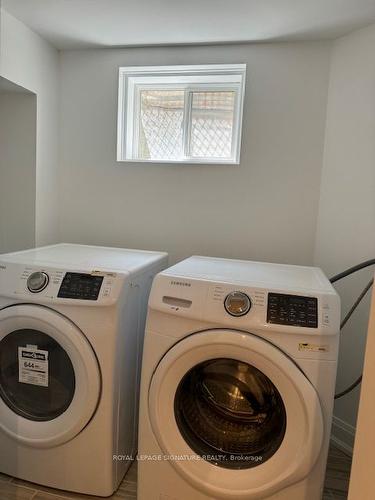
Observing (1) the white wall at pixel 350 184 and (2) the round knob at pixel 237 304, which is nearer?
(2) the round knob at pixel 237 304

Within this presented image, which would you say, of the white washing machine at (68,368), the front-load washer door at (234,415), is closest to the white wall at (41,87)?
the white washing machine at (68,368)

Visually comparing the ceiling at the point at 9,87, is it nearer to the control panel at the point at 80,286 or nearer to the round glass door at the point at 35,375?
the control panel at the point at 80,286

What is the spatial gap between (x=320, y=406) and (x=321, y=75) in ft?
5.51

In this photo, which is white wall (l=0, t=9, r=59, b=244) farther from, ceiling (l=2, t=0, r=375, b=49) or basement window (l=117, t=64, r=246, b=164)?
basement window (l=117, t=64, r=246, b=164)

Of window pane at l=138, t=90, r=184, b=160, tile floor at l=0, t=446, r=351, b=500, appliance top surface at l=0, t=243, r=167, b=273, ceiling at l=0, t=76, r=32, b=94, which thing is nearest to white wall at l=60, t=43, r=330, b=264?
window pane at l=138, t=90, r=184, b=160

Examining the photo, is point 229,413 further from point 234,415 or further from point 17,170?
point 17,170

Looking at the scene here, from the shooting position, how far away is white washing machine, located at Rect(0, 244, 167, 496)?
1253mm

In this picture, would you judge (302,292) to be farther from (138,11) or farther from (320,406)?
(138,11)

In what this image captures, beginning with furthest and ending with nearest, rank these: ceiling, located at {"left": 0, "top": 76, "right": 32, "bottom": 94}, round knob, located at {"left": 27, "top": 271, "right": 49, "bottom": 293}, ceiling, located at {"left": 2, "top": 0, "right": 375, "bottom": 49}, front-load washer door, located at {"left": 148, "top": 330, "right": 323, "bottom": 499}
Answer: ceiling, located at {"left": 0, "top": 76, "right": 32, "bottom": 94}
ceiling, located at {"left": 2, "top": 0, "right": 375, "bottom": 49}
round knob, located at {"left": 27, "top": 271, "right": 49, "bottom": 293}
front-load washer door, located at {"left": 148, "top": 330, "right": 323, "bottom": 499}

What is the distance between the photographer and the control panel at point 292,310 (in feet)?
3.50

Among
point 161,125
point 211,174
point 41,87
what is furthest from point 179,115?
point 41,87

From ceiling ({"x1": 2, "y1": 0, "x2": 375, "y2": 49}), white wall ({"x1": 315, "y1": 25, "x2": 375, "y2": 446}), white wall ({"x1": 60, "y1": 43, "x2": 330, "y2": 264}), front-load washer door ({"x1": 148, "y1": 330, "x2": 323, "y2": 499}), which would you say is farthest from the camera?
white wall ({"x1": 60, "y1": 43, "x2": 330, "y2": 264})

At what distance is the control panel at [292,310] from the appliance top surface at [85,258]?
564 millimetres

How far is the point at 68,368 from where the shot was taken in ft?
4.32
